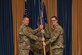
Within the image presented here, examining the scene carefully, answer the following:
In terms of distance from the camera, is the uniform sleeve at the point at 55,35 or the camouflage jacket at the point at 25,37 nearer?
the uniform sleeve at the point at 55,35

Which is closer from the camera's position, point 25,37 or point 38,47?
point 25,37

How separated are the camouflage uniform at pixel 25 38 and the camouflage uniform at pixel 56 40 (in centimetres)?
43
